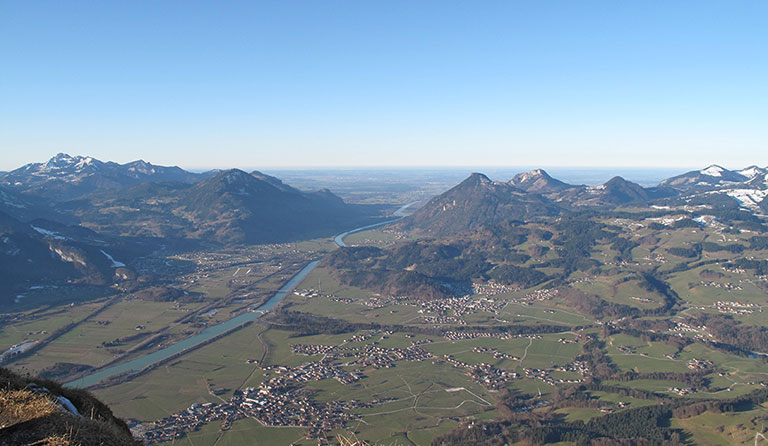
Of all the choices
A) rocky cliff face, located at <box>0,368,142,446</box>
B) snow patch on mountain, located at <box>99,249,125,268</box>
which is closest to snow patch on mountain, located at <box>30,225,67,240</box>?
snow patch on mountain, located at <box>99,249,125,268</box>

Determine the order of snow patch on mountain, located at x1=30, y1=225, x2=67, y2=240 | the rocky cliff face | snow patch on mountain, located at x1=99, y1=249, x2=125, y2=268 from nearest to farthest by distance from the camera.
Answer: the rocky cliff face, snow patch on mountain, located at x1=99, y1=249, x2=125, y2=268, snow patch on mountain, located at x1=30, y1=225, x2=67, y2=240

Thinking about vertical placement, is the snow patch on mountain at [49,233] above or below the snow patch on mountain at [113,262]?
above

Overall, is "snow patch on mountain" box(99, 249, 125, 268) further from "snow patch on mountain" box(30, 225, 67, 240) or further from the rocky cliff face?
the rocky cliff face

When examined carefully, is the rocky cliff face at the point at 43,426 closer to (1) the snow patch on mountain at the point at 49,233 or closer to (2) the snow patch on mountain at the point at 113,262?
(2) the snow patch on mountain at the point at 113,262

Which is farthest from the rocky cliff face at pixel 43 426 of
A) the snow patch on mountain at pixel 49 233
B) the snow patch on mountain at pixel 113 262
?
the snow patch on mountain at pixel 49 233

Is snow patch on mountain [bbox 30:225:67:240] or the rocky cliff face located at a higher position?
the rocky cliff face

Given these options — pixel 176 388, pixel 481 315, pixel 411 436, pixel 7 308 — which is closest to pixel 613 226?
pixel 481 315

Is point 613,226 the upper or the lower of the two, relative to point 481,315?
upper

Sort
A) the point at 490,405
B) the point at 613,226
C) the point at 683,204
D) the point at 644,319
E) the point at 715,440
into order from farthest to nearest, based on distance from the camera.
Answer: the point at 683,204
the point at 613,226
the point at 644,319
the point at 490,405
the point at 715,440

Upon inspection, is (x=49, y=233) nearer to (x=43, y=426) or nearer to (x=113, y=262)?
(x=113, y=262)

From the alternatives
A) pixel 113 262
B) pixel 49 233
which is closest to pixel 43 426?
pixel 113 262

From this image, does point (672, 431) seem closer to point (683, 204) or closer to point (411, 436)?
point (411, 436)
